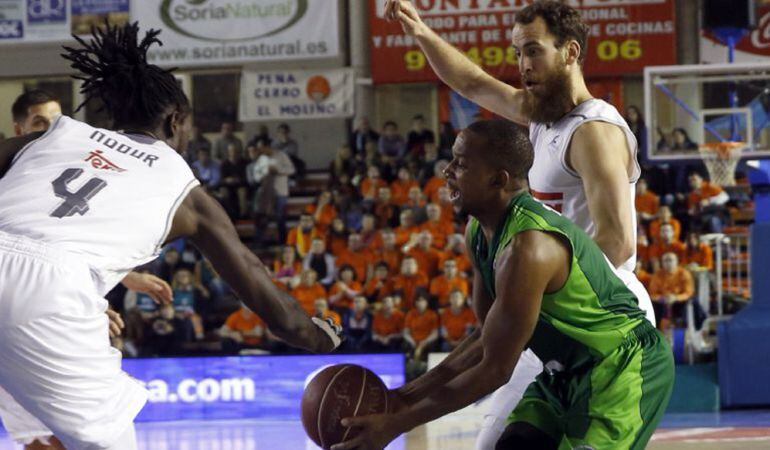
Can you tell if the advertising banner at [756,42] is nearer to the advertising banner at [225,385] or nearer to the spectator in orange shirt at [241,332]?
the spectator in orange shirt at [241,332]

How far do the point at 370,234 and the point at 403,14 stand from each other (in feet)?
33.3

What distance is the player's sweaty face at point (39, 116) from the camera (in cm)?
604

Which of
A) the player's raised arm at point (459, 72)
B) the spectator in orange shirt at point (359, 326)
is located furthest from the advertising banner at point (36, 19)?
the player's raised arm at point (459, 72)

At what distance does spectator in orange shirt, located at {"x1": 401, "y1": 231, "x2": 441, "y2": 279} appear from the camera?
45.9ft

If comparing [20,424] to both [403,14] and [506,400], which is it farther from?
[403,14]

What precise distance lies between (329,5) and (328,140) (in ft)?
10.4

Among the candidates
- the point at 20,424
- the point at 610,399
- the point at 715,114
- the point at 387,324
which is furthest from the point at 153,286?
the point at 715,114

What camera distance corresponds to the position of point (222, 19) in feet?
59.7

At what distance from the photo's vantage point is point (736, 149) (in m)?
13.7

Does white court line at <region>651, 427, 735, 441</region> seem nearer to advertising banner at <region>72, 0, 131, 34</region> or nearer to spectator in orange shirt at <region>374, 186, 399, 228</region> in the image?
spectator in orange shirt at <region>374, 186, 399, 228</region>

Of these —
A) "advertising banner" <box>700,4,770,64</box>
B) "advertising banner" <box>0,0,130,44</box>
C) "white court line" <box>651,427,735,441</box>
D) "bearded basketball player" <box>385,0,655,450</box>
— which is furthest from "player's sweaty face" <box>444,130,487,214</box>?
"advertising banner" <box>0,0,130,44</box>

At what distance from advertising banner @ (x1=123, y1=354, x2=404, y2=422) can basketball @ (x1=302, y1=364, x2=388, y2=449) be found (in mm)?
8339

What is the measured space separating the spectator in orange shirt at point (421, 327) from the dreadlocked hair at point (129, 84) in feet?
30.3

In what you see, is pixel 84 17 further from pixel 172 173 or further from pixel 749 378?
pixel 172 173
